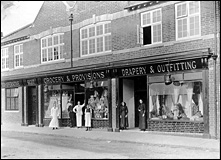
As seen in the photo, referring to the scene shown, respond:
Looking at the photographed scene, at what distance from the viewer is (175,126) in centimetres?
1189

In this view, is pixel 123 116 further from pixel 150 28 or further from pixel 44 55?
pixel 44 55

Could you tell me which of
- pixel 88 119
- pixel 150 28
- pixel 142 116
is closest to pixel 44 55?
pixel 150 28

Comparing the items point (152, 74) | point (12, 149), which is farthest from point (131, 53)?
point (12, 149)

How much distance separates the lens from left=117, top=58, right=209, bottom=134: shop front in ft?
A: 36.8

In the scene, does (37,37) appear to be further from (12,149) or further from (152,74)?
(152,74)

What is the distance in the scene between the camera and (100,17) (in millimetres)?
10383

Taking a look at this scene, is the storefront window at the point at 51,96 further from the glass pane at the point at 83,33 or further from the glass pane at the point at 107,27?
the glass pane at the point at 107,27

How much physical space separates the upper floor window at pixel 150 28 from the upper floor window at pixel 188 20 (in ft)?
3.09

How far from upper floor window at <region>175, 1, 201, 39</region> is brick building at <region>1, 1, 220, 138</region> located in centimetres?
3

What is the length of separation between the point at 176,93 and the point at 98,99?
355cm

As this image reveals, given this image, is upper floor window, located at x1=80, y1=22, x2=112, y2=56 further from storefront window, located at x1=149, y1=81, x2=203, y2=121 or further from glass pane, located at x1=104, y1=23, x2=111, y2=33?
storefront window, located at x1=149, y1=81, x2=203, y2=121

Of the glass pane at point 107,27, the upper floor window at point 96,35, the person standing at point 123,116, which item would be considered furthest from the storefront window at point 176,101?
the glass pane at point 107,27

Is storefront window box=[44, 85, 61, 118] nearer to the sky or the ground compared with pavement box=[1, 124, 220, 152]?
nearer to the sky

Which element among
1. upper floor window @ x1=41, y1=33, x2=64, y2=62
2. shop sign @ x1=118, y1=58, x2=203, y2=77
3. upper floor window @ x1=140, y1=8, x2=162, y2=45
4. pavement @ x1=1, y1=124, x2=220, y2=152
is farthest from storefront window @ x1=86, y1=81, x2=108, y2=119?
upper floor window @ x1=41, y1=33, x2=64, y2=62
